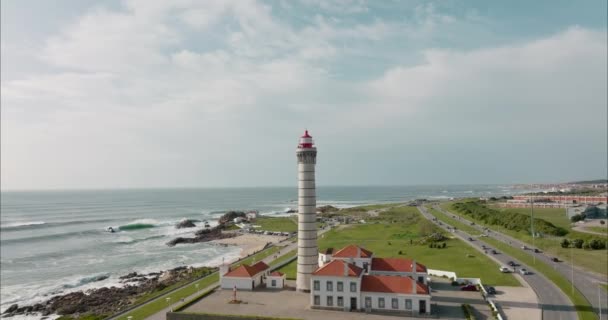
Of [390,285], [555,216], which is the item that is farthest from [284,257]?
[555,216]

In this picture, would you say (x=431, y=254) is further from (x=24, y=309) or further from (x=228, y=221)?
(x=228, y=221)

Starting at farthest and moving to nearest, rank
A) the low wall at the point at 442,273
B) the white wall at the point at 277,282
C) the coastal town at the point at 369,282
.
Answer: the low wall at the point at 442,273
the white wall at the point at 277,282
the coastal town at the point at 369,282

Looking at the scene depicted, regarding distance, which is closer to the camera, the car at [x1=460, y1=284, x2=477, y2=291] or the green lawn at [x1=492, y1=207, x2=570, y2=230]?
the car at [x1=460, y1=284, x2=477, y2=291]

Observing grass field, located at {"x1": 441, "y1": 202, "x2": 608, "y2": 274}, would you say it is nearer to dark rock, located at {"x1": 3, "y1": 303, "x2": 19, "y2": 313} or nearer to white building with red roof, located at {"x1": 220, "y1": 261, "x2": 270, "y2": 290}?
white building with red roof, located at {"x1": 220, "y1": 261, "x2": 270, "y2": 290}

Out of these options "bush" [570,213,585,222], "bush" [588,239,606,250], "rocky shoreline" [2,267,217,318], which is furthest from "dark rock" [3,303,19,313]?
"bush" [570,213,585,222]

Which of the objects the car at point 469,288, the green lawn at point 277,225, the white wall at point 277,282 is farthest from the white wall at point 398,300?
the green lawn at point 277,225

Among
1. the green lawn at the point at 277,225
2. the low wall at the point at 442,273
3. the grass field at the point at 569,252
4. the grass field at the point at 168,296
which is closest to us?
the grass field at the point at 168,296

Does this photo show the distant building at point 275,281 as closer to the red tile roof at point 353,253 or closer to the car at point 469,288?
the red tile roof at point 353,253

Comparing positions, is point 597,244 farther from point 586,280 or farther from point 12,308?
point 12,308
